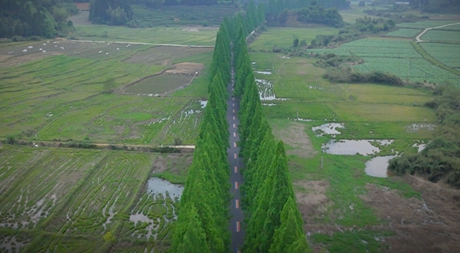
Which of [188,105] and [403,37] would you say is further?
[403,37]

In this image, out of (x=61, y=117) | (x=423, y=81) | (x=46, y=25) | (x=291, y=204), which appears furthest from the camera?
(x=46, y=25)

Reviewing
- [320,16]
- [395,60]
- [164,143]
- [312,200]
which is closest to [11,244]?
[164,143]

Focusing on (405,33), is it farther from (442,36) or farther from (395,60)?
(395,60)

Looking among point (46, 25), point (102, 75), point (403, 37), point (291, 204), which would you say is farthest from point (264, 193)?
point (403, 37)

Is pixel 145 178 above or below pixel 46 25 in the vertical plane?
below

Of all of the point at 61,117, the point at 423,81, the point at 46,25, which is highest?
the point at 46,25

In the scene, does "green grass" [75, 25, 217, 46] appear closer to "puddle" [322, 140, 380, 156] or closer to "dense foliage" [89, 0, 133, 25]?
"dense foliage" [89, 0, 133, 25]

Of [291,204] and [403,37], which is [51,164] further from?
[403,37]
